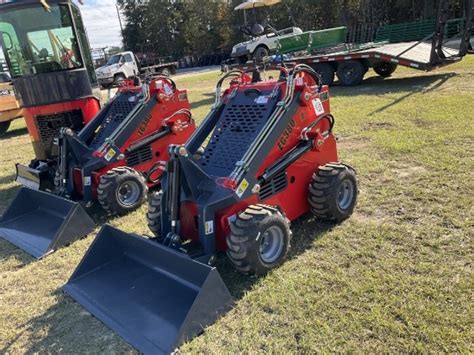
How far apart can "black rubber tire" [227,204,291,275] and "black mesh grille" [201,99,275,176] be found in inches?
22.0

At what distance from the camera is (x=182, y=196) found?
372 cm

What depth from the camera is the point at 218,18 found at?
4666cm

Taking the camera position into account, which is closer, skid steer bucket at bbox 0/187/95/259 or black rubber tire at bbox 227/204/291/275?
black rubber tire at bbox 227/204/291/275

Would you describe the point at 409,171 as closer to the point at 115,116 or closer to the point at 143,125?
the point at 143,125

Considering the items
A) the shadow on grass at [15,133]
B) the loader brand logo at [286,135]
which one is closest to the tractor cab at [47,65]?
the loader brand logo at [286,135]

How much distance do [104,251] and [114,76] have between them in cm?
2345

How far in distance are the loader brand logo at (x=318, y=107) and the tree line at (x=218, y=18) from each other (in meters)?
27.6

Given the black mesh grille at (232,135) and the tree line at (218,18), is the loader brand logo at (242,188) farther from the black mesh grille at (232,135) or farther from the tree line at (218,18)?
the tree line at (218,18)

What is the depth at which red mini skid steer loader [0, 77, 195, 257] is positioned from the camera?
482 centimetres

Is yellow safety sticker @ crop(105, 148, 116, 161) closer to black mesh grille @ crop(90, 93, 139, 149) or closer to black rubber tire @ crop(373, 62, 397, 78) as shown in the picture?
black mesh grille @ crop(90, 93, 139, 149)

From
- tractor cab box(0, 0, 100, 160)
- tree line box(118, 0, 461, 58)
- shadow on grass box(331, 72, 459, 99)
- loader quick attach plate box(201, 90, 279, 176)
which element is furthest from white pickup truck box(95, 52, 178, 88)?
loader quick attach plate box(201, 90, 279, 176)

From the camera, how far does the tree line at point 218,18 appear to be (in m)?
33.0

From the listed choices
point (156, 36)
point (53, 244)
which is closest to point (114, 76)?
point (53, 244)

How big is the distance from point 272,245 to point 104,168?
275 centimetres
